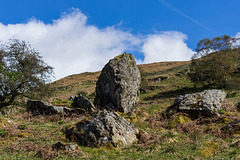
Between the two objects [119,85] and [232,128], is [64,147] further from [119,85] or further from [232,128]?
[119,85]

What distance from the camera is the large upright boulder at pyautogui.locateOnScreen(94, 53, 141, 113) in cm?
1888

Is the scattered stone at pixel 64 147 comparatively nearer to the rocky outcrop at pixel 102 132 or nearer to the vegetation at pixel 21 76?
the rocky outcrop at pixel 102 132

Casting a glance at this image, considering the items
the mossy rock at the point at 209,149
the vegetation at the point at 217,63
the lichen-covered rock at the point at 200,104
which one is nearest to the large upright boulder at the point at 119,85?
the lichen-covered rock at the point at 200,104

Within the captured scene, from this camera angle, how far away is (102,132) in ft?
32.8

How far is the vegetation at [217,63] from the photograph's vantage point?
37281 millimetres

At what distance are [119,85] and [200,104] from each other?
809cm

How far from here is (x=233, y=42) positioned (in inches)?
1608

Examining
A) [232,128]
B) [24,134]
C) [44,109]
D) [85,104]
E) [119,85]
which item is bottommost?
[232,128]

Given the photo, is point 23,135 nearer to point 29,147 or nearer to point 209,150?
point 29,147

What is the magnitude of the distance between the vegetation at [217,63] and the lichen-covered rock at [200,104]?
2102 cm

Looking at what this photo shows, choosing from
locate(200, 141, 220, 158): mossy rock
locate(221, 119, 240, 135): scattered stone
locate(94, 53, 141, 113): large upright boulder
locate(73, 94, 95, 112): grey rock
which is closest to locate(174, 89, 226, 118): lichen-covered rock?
locate(221, 119, 240, 135): scattered stone

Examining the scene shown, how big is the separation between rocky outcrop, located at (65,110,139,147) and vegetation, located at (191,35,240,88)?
30.5m

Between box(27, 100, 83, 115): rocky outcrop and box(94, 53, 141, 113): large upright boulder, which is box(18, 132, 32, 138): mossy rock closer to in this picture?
box(27, 100, 83, 115): rocky outcrop

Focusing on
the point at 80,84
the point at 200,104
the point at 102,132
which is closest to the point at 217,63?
the point at 200,104
